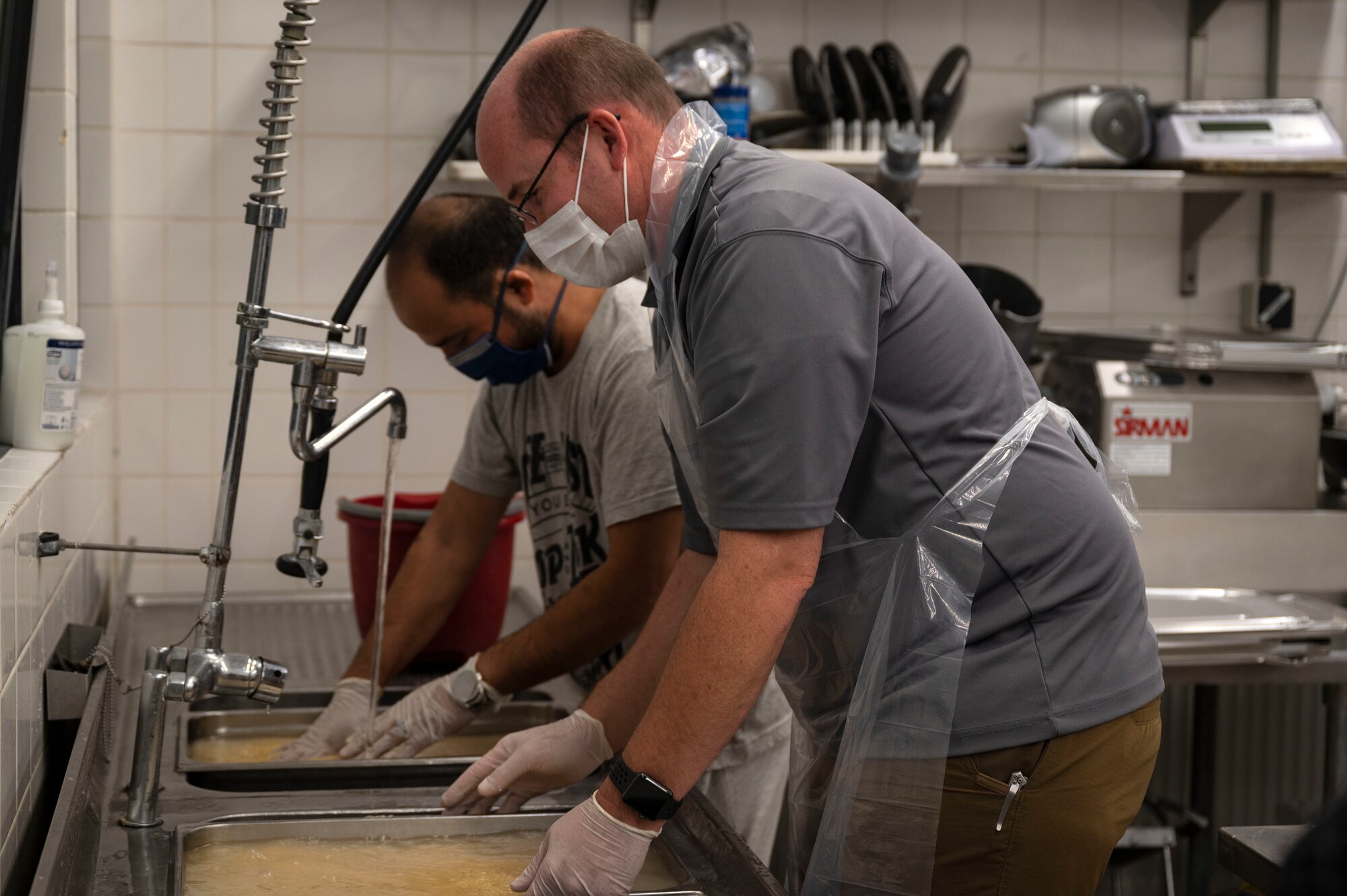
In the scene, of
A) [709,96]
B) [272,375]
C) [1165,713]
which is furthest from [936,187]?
[272,375]

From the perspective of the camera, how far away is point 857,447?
1.13 m

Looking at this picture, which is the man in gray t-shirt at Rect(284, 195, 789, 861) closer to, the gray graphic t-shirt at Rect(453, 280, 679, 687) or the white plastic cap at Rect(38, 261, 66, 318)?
the gray graphic t-shirt at Rect(453, 280, 679, 687)

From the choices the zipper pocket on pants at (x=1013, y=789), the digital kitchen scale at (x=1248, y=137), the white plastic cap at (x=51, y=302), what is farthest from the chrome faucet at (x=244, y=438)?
the digital kitchen scale at (x=1248, y=137)

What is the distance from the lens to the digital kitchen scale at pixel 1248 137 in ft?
8.35

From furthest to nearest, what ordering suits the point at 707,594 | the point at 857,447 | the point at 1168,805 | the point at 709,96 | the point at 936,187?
the point at 936,187 → the point at 1168,805 → the point at 709,96 → the point at 857,447 → the point at 707,594

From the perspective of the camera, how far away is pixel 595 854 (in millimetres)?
1052

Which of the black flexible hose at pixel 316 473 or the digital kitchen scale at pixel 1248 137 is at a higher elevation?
the digital kitchen scale at pixel 1248 137

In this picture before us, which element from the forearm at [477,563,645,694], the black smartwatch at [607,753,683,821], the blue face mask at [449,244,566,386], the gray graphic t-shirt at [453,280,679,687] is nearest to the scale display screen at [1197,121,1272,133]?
the gray graphic t-shirt at [453,280,679,687]

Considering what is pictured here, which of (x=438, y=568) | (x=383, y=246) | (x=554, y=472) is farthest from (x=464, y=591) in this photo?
(x=383, y=246)

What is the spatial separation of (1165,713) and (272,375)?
205 centimetres

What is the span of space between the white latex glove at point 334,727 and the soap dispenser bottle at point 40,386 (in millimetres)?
464

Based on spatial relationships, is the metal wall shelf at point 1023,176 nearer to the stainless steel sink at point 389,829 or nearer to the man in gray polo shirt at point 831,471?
the man in gray polo shirt at point 831,471

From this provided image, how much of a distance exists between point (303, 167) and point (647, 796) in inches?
74.1

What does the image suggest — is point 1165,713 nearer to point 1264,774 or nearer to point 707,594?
point 1264,774
